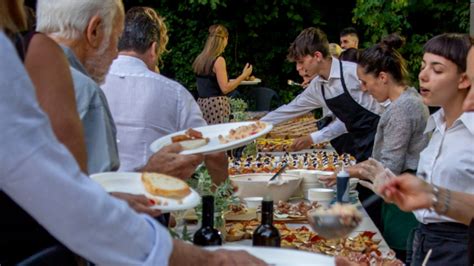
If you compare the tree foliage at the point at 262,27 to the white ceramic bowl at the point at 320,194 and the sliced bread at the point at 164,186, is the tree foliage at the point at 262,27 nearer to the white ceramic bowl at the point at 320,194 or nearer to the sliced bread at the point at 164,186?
the white ceramic bowl at the point at 320,194

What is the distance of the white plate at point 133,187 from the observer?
59.4 inches

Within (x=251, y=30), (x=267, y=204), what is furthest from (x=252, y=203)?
(x=251, y=30)

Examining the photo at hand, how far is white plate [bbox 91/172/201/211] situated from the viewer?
151cm

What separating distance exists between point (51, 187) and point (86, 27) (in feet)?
3.29

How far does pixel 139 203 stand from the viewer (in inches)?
58.0

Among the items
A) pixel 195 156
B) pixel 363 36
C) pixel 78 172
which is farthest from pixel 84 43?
pixel 363 36

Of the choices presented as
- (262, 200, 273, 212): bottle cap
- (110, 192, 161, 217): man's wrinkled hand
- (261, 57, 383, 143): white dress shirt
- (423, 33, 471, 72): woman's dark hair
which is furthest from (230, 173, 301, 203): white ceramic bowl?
(110, 192, 161, 217): man's wrinkled hand

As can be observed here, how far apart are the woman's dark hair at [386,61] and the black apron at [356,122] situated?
0.66 metres

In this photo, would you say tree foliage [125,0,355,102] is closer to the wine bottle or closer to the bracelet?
the wine bottle

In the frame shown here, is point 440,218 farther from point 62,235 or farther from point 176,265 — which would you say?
point 62,235

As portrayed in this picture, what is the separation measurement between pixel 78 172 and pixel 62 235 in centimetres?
9

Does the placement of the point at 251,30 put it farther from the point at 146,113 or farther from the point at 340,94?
the point at 146,113

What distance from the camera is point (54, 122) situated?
5.29 feet

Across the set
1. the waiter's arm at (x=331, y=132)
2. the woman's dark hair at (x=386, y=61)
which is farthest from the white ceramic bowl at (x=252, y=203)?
the waiter's arm at (x=331, y=132)
